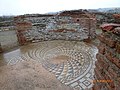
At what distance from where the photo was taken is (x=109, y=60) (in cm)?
165

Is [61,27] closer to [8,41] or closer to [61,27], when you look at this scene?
[61,27]

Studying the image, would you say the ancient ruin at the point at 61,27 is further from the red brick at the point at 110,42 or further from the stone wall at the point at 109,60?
the red brick at the point at 110,42

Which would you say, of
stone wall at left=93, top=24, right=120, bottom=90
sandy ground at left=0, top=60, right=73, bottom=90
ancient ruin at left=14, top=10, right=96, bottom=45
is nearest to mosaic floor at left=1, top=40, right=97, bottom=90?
sandy ground at left=0, top=60, right=73, bottom=90

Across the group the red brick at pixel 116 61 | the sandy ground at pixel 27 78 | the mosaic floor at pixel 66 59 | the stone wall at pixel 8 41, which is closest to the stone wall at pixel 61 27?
the mosaic floor at pixel 66 59

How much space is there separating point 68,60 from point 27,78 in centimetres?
152

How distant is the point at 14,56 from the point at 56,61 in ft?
5.11

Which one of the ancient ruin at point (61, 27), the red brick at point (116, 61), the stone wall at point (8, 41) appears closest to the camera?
the red brick at point (116, 61)

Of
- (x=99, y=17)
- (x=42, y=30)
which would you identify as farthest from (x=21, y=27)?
(x=99, y=17)

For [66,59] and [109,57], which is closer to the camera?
[109,57]

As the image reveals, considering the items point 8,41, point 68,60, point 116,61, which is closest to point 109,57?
point 116,61

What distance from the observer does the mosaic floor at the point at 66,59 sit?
3.63 m

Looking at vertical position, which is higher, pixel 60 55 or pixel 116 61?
pixel 116 61

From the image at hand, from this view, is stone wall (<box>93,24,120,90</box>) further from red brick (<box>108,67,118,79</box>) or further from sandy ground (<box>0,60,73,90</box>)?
sandy ground (<box>0,60,73,90</box>)

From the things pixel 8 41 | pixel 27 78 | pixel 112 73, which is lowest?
pixel 27 78
